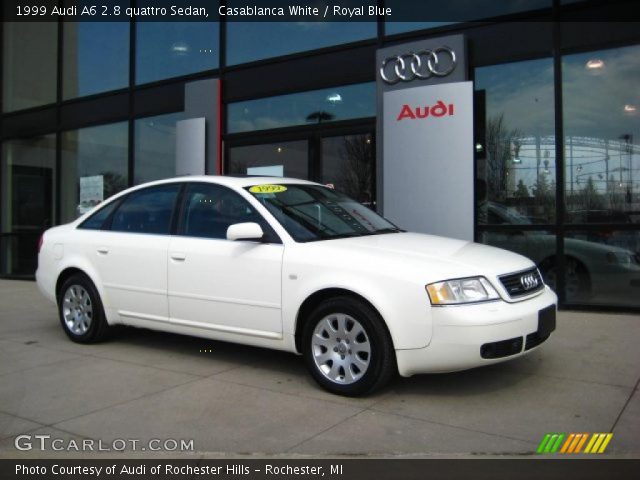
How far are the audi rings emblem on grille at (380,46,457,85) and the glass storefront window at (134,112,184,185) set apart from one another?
4.15 meters

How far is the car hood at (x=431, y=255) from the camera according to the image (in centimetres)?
418

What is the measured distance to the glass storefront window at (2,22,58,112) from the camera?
13.0 meters

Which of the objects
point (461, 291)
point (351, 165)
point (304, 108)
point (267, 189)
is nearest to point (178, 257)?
point (267, 189)

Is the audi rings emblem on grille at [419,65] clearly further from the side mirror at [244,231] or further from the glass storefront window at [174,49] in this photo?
the side mirror at [244,231]

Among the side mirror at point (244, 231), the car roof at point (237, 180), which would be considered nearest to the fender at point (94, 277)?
the car roof at point (237, 180)

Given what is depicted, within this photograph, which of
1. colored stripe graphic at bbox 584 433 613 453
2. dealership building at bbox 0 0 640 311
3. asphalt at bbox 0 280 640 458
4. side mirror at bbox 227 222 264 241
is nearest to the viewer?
colored stripe graphic at bbox 584 433 613 453

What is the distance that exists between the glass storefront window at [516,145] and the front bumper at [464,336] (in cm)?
389

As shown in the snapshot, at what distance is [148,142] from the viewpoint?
37.0ft

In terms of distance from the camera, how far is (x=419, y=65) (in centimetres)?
813

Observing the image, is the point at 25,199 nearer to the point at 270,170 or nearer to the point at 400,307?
the point at 270,170

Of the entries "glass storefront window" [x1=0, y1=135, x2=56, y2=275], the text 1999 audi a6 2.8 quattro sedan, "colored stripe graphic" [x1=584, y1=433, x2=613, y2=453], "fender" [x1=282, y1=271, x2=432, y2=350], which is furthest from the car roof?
"glass storefront window" [x1=0, y1=135, x2=56, y2=275]

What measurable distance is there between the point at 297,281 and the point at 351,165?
15.6ft

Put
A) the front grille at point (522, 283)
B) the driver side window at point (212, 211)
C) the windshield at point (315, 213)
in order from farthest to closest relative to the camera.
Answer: the driver side window at point (212, 211) → the windshield at point (315, 213) → the front grille at point (522, 283)

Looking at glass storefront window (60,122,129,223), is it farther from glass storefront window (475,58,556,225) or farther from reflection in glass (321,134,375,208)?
glass storefront window (475,58,556,225)
